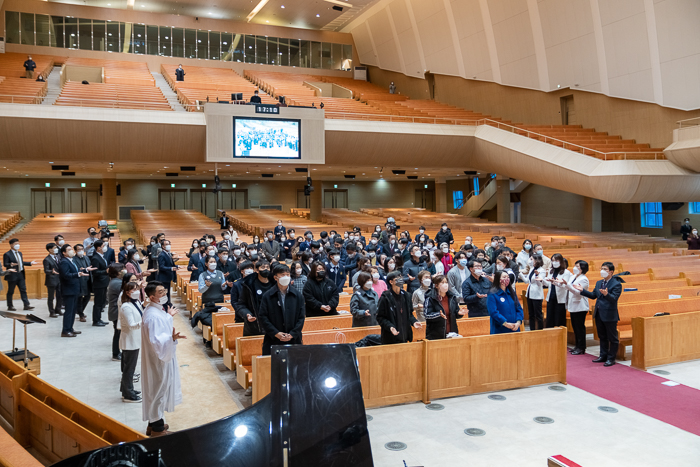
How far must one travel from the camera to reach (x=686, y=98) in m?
18.2

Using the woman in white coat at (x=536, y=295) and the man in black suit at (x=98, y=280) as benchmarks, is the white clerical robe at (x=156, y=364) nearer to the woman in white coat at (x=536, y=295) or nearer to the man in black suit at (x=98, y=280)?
the man in black suit at (x=98, y=280)

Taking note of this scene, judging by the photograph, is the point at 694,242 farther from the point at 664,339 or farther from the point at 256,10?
the point at 256,10

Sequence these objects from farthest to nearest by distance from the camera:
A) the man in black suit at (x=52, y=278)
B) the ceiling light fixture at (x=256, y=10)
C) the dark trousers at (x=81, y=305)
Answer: the ceiling light fixture at (x=256, y=10) → the dark trousers at (x=81, y=305) → the man in black suit at (x=52, y=278)

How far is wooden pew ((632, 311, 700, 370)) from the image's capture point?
717 centimetres

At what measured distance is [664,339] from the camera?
735 centimetres

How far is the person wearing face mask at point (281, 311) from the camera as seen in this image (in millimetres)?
5463

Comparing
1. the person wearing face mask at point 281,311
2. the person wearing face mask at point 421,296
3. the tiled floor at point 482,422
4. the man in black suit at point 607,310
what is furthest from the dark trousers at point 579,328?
the person wearing face mask at point 281,311

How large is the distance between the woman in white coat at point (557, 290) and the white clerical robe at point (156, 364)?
5.15 m

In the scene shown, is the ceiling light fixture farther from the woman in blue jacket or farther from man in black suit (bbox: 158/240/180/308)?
the woman in blue jacket

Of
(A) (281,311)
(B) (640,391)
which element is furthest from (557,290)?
(A) (281,311)

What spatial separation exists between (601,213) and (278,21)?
23223 millimetres

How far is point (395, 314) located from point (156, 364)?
8.17 feet

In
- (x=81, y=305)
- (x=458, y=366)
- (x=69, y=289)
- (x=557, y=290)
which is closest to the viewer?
(x=458, y=366)

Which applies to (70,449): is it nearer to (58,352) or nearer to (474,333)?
(58,352)
